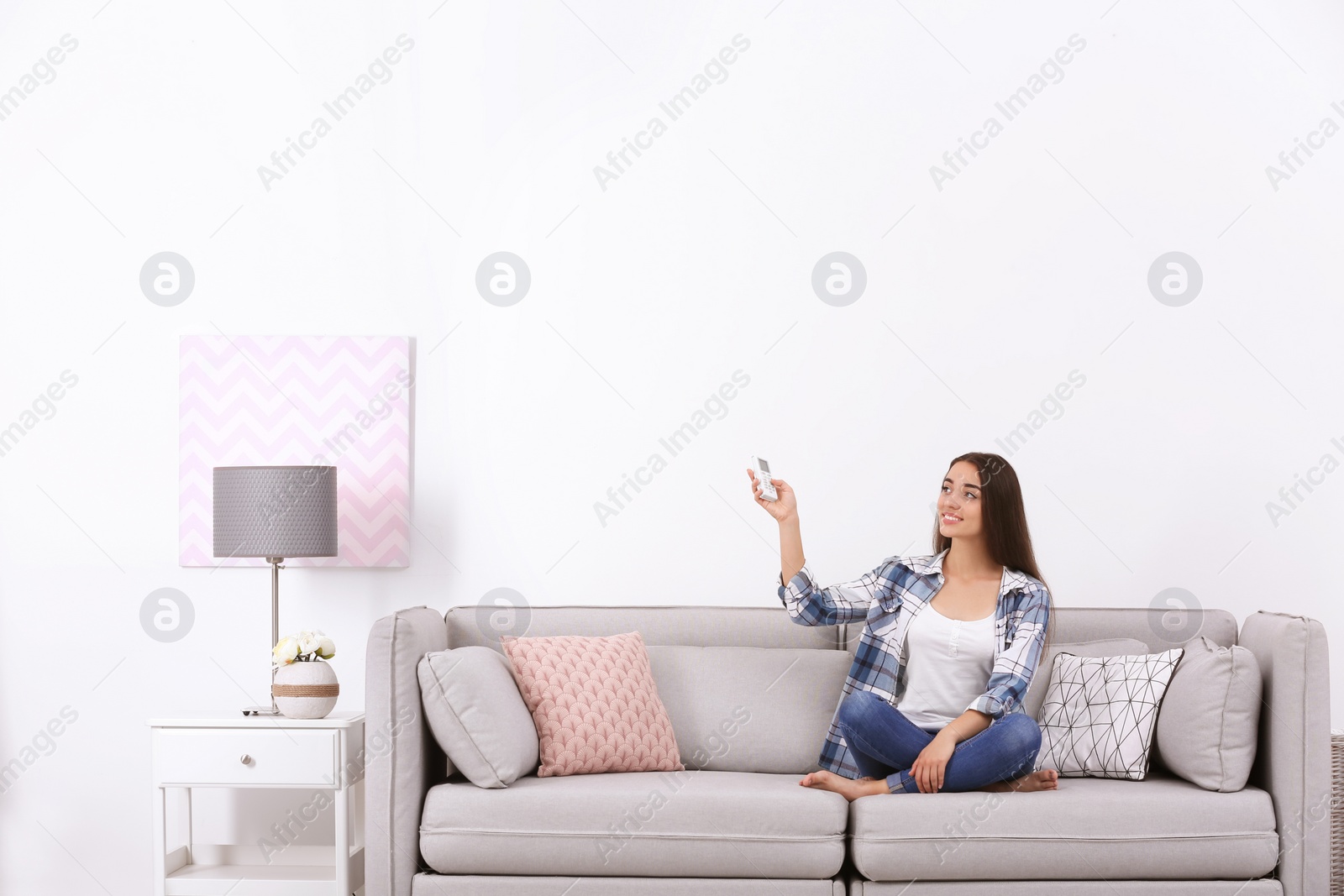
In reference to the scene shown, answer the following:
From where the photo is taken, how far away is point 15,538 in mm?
3502

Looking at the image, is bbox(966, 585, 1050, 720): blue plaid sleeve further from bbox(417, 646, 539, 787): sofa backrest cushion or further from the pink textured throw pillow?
bbox(417, 646, 539, 787): sofa backrest cushion

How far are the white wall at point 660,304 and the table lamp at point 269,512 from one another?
45 cm

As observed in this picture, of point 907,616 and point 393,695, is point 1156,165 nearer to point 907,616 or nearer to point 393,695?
point 907,616

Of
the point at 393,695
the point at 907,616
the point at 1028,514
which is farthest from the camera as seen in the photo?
the point at 1028,514

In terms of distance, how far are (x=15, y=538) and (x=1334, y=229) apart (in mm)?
4161

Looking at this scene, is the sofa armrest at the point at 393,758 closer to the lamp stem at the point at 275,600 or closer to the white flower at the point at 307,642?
the white flower at the point at 307,642

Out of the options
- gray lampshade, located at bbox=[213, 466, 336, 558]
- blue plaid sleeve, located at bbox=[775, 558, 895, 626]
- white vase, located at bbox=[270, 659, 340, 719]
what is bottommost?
white vase, located at bbox=[270, 659, 340, 719]

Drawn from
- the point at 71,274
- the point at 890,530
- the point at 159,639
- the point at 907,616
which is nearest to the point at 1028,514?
the point at 890,530

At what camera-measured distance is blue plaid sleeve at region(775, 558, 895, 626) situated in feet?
9.04

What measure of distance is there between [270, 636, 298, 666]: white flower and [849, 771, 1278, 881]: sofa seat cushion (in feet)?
4.96

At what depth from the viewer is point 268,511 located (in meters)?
3.05

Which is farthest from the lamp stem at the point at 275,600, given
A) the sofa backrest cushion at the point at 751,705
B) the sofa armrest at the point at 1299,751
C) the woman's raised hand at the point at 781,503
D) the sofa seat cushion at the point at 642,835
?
the sofa armrest at the point at 1299,751

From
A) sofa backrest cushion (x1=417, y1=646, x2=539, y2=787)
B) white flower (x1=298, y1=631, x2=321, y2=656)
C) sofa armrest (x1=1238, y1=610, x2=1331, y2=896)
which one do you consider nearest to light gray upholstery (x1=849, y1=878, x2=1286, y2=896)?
sofa armrest (x1=1238, y1=610, x2=1331, y2=896)

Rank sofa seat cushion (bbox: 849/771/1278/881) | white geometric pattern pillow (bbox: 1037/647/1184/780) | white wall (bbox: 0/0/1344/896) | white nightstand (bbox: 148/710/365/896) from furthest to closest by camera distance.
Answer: white wall (bbox: 0/0/1344/896)
white nightstand (bbox: 148/710/365/896)
white geometric pattern pillow (bbox: 1037/647/1184/780)
sofa seat cushion (bbox: 849/771/1278/881)
